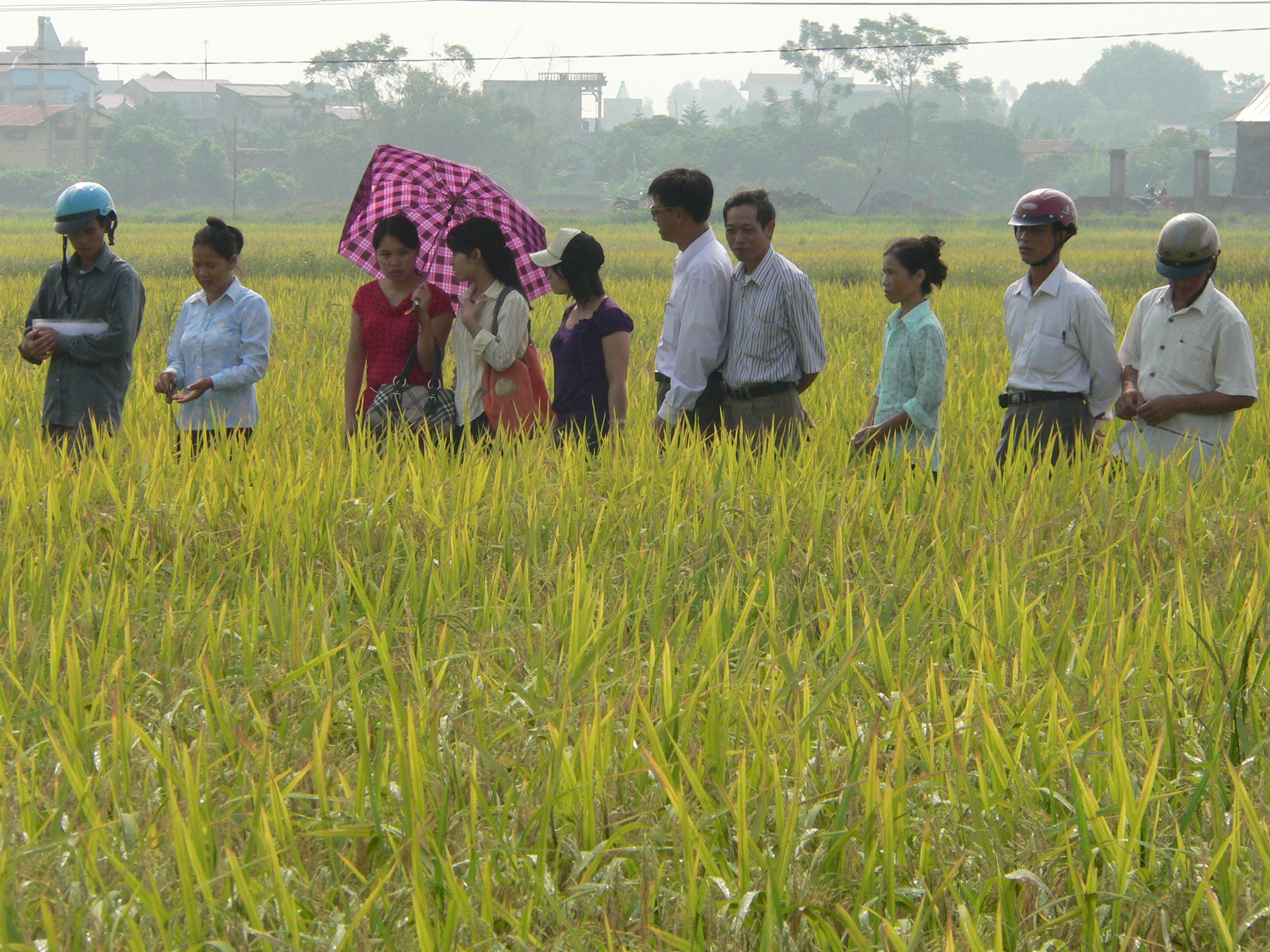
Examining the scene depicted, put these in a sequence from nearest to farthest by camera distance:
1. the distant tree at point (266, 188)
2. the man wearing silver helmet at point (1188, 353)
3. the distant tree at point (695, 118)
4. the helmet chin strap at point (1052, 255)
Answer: the man wearing silver helmet at point (1188, 353) → the helmet chin strap at point (1052, 255) → the distant tree at point (266, 188) → the distant tree at point (695, 118)

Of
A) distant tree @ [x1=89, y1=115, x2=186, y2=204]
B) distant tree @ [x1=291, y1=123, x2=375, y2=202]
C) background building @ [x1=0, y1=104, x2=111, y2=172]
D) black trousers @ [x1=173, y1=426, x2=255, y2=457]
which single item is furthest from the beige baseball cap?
background building @ [x1=0, y1=104, x2=111, y2=172]

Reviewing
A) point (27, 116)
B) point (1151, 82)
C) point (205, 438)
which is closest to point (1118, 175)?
point (205, 438)

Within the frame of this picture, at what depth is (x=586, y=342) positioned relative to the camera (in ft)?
13.0

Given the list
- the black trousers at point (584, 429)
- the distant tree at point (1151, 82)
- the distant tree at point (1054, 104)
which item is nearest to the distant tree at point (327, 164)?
the black trousers at point (584, 429)

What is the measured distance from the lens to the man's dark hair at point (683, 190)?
3826mm

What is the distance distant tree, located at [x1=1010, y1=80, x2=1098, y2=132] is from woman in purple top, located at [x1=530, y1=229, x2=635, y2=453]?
114757 mm

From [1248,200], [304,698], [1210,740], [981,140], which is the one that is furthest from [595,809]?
[981,140]

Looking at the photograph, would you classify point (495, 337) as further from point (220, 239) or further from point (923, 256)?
point (923, 256)

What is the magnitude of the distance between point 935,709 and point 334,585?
147 centimetres

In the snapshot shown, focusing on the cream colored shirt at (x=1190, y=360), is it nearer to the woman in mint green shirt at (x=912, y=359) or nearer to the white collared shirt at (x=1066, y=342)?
the white collared shirt at (x=1066, y=342)

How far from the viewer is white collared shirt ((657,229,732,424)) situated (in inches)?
153

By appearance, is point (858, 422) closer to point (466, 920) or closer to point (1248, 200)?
point (466, 920)

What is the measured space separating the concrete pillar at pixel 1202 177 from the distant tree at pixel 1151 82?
7743 centimetres

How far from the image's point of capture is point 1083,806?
1.63 metres
